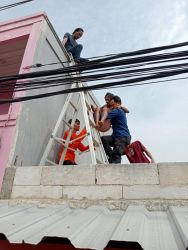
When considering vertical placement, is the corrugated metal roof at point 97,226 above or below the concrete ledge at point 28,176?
below

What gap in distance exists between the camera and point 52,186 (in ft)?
14.7

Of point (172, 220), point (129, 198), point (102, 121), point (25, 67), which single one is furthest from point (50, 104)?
point (172, 220)

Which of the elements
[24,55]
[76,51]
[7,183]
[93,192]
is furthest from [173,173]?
[76,51]

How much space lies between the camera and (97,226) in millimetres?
3006

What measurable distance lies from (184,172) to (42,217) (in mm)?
2005

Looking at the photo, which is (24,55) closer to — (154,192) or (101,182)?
(101,182)

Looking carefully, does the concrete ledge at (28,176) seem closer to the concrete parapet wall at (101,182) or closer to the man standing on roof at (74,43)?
the concrete parapet wall at (101,182)

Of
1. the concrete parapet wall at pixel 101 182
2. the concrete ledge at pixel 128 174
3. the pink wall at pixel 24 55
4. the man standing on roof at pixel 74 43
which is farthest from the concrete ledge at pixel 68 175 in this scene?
the man standing on roof at pixel 74 43

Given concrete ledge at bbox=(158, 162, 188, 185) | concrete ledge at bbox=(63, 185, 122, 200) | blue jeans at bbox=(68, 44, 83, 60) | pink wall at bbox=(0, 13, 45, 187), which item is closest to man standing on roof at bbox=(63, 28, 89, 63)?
blue jeans at bbox=(68, 44, 83, 60)

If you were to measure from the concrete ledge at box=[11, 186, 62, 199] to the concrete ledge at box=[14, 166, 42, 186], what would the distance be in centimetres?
6

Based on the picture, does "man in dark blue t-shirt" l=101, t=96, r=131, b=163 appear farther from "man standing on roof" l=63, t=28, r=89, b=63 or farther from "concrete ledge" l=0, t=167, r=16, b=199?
"man standing on roof" l=63, t=28, r=89, b=63

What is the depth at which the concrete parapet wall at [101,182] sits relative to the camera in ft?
13.4

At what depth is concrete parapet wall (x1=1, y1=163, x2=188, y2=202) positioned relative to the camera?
4090 mm

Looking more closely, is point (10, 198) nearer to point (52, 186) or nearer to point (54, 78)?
point (52, 186)
